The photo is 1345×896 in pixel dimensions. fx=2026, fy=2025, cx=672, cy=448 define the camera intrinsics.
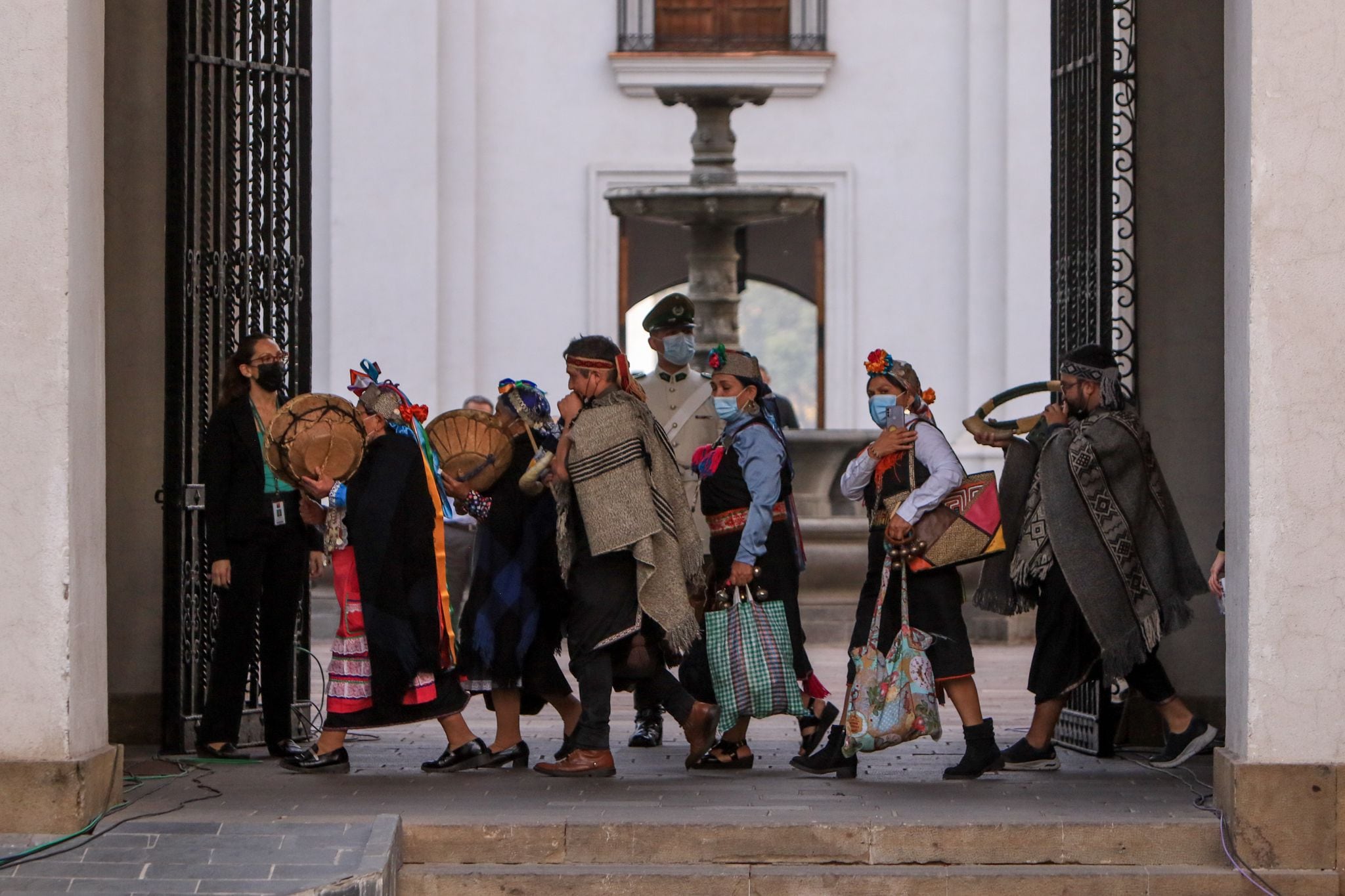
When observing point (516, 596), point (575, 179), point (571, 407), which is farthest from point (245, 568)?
point (575, 179)

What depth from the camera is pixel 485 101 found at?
19.4 meters

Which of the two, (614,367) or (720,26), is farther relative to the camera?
(720,26)

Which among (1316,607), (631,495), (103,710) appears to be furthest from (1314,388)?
(103,710)

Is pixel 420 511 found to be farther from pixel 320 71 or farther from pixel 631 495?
pixel 320 71

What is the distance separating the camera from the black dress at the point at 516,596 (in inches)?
320

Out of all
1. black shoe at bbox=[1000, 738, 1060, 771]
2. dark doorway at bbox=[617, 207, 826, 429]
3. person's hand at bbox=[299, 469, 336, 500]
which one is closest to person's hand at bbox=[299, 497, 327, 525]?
person's hand at bbox=[299, 469, 336, 500]

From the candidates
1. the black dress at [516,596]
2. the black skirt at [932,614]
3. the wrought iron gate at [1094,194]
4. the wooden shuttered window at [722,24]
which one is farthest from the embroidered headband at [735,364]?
the wooden shuttered window at [722,24]

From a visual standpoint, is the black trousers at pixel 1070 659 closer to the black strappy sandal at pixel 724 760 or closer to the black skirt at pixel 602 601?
the black strappy sandal at pixel 724 760

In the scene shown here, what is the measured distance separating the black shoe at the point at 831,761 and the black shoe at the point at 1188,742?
49.7 inches

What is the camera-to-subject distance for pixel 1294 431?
652cm

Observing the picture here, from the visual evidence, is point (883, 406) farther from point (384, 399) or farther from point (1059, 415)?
point (384, 399)

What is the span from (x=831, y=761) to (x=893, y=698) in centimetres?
61

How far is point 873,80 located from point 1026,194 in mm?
1927

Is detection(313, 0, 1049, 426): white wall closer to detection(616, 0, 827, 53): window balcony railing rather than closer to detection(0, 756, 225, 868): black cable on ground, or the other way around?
detection(616, 0, 827, 53): window balcony railing
